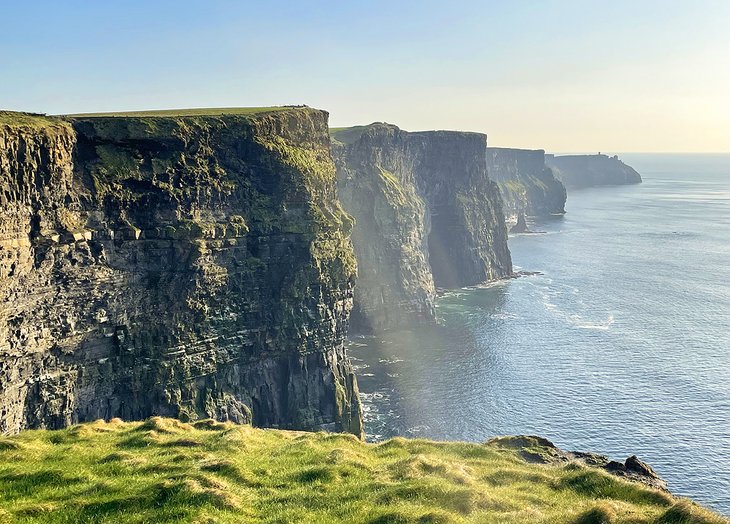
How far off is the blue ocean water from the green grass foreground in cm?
4607

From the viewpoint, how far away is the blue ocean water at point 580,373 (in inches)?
3049

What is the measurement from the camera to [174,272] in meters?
65.3

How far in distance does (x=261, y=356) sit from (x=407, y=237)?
75.0 meters

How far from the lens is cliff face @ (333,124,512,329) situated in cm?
13238

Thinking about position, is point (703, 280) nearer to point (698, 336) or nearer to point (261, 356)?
point (698, 336)

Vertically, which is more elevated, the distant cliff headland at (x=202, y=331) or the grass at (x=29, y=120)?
the grass at (x=29, y=120)

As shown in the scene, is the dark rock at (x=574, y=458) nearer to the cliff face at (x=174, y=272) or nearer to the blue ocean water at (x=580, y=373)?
the blue ocean water at (x=580, y=373)

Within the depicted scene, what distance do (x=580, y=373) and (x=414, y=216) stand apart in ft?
197

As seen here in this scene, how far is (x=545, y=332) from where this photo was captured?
4904 inches

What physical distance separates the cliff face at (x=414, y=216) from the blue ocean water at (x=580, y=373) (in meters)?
9.49

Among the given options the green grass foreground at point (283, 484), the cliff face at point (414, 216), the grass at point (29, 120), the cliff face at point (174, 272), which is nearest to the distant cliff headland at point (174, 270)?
the cliff face at point (174, 272)

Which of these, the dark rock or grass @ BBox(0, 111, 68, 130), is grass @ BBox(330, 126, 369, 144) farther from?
the dark rock

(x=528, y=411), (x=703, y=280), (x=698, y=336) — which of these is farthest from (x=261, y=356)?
(x=703, y=280)

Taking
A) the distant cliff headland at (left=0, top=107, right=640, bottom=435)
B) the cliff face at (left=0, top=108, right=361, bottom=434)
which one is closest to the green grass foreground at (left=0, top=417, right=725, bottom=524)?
the distant cliff headland at (left=0, top=107, right=640, bottom=435)
